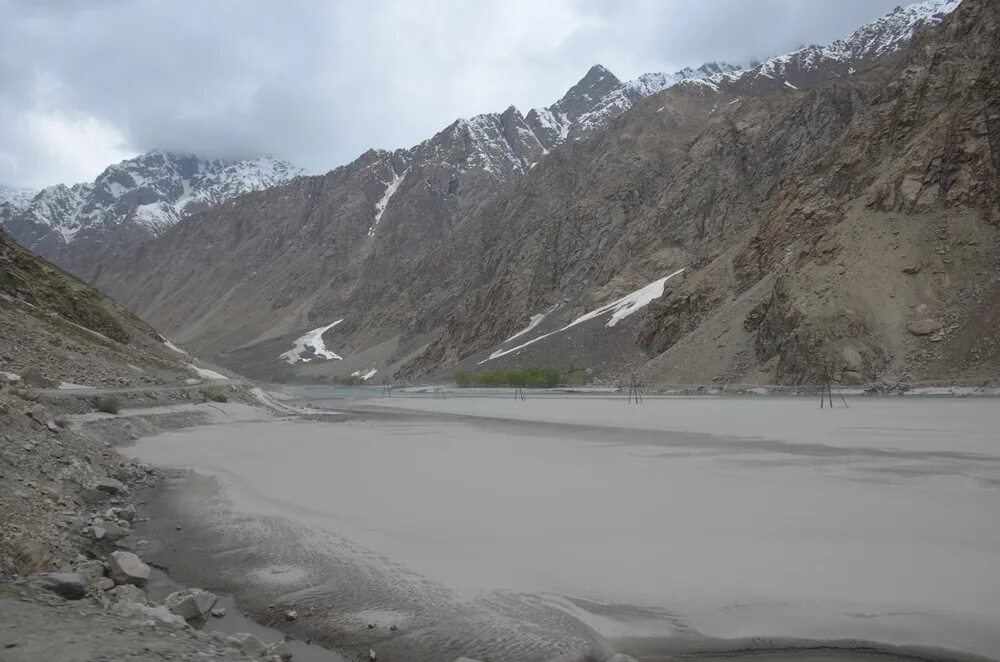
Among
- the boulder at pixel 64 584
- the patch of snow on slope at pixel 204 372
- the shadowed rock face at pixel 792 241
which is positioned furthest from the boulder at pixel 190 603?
the shadowed rock face at pixel 792 241

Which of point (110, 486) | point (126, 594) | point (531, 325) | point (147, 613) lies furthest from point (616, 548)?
point (531, 325)

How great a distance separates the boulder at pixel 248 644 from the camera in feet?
22.2

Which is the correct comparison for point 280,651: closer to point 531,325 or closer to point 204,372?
point 204,372

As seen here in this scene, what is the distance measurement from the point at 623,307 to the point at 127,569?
105894 millimetres

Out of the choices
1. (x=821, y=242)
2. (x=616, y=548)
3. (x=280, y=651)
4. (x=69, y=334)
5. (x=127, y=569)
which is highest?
(x=821, y=242)

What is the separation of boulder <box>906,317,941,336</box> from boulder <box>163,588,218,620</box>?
6524 cm

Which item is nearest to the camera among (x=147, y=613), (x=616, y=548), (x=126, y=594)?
(x=147, y=613)

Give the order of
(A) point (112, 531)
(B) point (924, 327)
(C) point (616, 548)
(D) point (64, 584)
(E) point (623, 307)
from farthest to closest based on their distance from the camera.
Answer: (E) point (623, 307), (B) point (924, 327), (A) point (112, 531), (C) point (616, 548), (D) point (64, 584)

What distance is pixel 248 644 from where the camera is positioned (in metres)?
6.88

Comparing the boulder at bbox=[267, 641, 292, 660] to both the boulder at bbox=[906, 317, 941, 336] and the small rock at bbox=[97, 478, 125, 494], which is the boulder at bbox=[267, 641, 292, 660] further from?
the boulder at bbox=[906, 317, 941, 336]

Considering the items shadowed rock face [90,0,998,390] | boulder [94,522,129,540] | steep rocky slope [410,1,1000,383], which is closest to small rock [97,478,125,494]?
boulder [94,522,129,540]

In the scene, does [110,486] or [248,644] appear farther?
[110,486]

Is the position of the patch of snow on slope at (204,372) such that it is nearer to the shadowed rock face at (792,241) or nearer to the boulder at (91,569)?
the shadowed rock face at (792,241)

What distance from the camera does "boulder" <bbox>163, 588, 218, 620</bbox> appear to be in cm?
800
